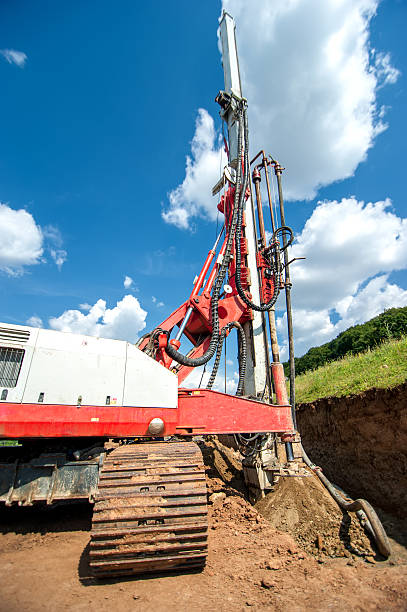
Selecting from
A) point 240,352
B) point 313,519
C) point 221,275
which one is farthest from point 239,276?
point 313,519

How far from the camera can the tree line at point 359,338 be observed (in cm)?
3334

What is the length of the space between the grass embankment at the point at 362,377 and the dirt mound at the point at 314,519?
3.25 metres

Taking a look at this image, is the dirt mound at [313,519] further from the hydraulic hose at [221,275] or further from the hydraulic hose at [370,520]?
the hydraulic hose at [221,275]

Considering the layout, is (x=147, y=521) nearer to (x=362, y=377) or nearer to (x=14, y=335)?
(x=14, y=335)

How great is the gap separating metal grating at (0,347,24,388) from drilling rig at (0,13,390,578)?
14mm

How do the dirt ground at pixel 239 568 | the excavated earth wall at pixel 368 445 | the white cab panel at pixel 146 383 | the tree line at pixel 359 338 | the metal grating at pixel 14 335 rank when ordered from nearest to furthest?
the dirt ground at pixel 239 568 → the metal grating at pixel 14 335 → the white cab panel at pixel 146 383 → the excavated earth wall at pixel 368 445 → the tree line at pixel 359 338

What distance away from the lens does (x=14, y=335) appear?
4.68m

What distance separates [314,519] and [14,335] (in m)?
5.37

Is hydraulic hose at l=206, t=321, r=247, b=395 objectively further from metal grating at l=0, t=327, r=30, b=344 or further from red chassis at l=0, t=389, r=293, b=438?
metal grating at l=0, t=327, r=30, b=344

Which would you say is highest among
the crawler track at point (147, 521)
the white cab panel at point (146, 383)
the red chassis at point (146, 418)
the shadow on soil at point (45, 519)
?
the white cab panel at point (146, 383)

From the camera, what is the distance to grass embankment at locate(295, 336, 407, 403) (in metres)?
8.09

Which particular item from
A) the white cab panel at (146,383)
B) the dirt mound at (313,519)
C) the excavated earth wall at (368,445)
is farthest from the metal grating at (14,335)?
the excavated earth wall at (368,445)

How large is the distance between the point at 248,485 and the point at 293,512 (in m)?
1.66

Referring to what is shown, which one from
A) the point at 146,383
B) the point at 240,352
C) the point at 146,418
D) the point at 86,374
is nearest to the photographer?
the point at 86,374
